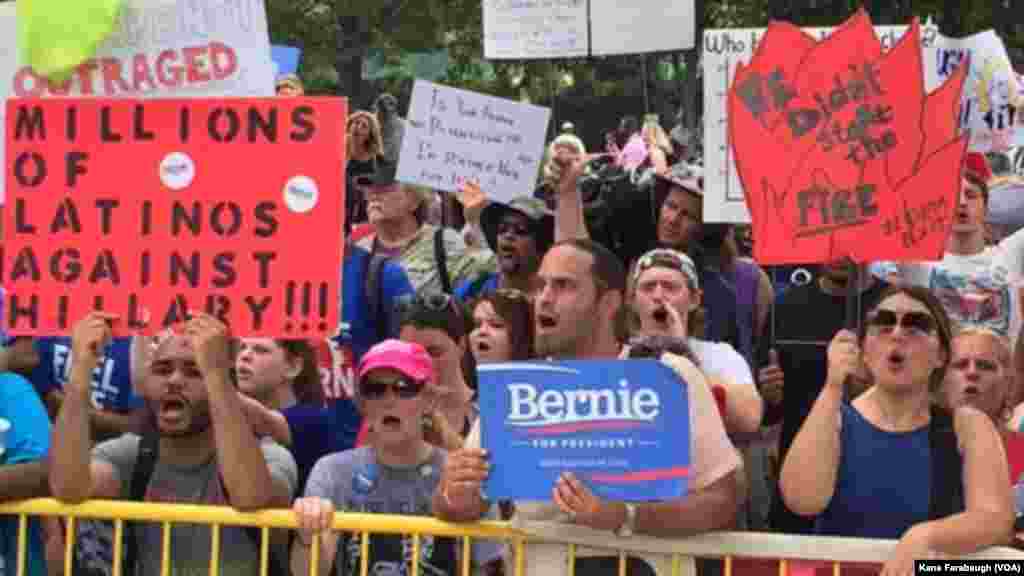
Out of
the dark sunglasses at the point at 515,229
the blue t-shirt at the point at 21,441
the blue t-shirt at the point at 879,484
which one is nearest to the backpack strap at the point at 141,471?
the blue t-shirt at the point at 21,441

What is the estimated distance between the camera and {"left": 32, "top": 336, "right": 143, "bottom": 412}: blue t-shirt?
27.0 feet

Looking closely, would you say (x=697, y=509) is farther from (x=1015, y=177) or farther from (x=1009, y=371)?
(x=1015, y=177)

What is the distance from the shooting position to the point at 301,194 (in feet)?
21.4

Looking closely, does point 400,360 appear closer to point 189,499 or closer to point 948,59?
point 189,499

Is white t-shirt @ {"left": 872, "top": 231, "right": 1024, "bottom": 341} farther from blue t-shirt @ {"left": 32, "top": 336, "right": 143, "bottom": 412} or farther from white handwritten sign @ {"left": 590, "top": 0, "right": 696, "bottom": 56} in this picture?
blue t-shirt @ {"left": 32, "top": 336, "right": 143, "bottom": 412}

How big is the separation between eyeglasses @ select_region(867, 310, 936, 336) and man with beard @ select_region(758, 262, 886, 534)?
2154 millimetres

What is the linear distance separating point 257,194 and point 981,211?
4.01m

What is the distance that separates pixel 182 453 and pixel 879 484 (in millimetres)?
1918

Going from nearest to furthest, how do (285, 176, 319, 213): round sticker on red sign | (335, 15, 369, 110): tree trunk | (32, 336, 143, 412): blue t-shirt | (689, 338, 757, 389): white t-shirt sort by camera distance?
(285, 176, 319, 213): round sticker on red sign
(689, 338, 757, 389): white t-shirt
(32, 336, 143, 412): blue t-shirt
(335, 15, 369, 110): tree trunk

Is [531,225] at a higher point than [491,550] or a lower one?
higher

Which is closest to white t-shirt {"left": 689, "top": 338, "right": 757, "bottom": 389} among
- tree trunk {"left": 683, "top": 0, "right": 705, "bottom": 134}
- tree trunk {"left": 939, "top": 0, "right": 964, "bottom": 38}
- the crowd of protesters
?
the crowd of protesters

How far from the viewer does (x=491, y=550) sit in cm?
653

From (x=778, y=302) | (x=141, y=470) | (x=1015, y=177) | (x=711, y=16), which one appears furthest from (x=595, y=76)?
(x=141, y=470)

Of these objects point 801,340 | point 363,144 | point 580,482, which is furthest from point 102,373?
point 580,482
